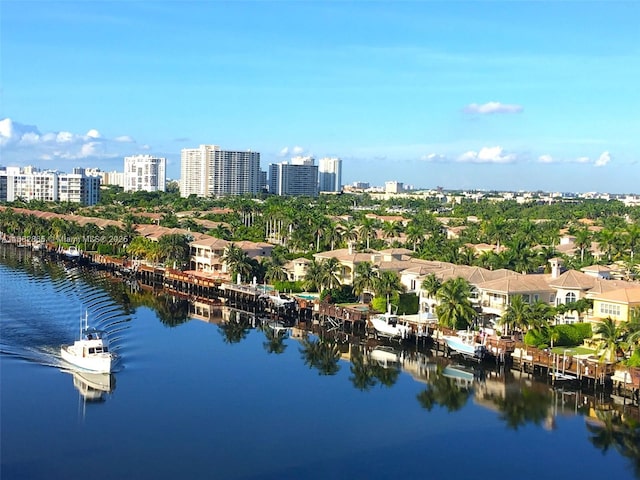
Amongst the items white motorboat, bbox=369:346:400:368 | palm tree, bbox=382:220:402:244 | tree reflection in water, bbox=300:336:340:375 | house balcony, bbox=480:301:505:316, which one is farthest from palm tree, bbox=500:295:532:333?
palm tree, bbox=382:220:402:244

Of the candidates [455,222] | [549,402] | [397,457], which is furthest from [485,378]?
[455,222]

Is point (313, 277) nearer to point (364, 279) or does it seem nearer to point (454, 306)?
point (364, 279)

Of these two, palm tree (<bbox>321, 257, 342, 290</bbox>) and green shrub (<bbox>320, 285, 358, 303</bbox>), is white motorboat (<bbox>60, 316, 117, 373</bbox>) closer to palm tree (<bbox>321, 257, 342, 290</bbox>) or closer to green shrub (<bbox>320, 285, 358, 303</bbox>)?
green shrub (<bbox>320, 285, 358, 303</bbox>)

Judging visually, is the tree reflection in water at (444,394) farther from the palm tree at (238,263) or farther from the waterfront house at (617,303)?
the palm tree at (238,263)

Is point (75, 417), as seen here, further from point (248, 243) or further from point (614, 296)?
point (248, 243)

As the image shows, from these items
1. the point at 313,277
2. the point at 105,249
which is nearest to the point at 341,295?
the point at 313,277

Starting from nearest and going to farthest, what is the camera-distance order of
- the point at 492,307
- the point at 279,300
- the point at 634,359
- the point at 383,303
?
1. the point at 634,359
2. the point at 492,307
3. the point at 383,303
4. the point at 279,300

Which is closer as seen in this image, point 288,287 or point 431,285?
point 431,285
